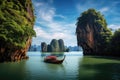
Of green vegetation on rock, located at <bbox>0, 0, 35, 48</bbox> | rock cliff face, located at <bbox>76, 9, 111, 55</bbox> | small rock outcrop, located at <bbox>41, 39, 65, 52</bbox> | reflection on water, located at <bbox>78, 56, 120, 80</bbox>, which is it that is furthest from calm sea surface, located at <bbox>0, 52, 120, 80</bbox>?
small rock outcrop, located at <bbox>41, 39, 65, 52</bbox>

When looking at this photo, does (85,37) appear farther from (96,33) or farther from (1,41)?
(1,41)

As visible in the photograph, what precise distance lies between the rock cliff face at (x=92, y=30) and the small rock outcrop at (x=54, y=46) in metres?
93.5

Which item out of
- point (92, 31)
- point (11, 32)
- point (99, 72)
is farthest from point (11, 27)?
point (92, 31)

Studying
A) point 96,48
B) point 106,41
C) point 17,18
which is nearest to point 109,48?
point 106,41

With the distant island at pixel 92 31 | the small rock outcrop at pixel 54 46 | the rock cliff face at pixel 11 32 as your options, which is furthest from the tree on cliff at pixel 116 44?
the small rock outcrop at pixel 54 46

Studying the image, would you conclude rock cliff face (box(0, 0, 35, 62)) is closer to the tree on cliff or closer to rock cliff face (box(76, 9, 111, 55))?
the tree on cliff

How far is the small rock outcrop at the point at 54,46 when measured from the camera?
173 metres

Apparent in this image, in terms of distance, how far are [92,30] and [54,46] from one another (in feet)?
339

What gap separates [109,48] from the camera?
62531mm

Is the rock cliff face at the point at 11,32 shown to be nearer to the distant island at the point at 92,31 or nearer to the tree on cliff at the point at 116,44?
the tree on cliff at the point at 116,44

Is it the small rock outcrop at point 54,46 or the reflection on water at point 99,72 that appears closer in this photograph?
the reflection on water at point 99,72

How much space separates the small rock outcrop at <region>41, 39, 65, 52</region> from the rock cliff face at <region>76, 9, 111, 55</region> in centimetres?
9345

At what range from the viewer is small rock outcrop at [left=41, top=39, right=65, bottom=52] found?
173 m

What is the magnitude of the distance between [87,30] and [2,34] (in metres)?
55.4
